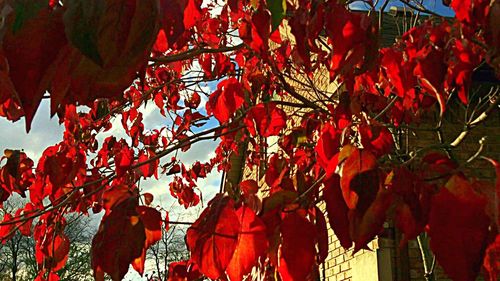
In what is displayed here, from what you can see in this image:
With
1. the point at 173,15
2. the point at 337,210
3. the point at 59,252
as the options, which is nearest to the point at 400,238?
the point at 59,252

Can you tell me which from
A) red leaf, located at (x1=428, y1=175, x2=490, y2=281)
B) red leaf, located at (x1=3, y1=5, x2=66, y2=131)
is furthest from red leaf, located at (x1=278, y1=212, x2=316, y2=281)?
red leaf, located at (x1=3, y1=5, x2=66, y2=131)

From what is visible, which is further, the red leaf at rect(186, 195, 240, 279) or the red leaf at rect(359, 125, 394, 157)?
the red leaf at rect(359, 125, 394, 157)

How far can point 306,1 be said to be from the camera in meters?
1.75

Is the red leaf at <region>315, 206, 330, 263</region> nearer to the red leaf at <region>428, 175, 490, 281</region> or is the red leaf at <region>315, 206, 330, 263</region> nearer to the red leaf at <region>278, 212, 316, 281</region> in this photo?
the red leaf at <region>278, 212, 316, 281</region>

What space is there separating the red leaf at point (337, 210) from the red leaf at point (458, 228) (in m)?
0.14

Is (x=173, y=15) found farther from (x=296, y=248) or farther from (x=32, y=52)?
(x=296, y=248)

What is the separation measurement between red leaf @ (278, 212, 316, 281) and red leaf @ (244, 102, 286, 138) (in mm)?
1351

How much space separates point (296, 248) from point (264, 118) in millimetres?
1467

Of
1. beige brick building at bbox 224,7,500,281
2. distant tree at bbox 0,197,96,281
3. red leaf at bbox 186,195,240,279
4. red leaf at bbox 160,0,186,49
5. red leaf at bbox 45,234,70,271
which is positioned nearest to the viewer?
red leaf at bbox 160,0,186,49

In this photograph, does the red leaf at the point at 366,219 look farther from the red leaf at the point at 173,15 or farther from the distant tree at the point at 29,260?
the distant tree at the point at 29,260

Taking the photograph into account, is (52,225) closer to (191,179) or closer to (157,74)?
(157,74)

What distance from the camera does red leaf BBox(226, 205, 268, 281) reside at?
1145 mm

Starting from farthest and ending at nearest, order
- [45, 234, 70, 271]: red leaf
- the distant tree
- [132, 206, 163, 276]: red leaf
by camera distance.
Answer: the distant tree
[45, 234, 70, 271]: red leaf
[132, 206, 163, 276]: red leaf

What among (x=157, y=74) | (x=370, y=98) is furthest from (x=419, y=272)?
(x=157, y=74)
